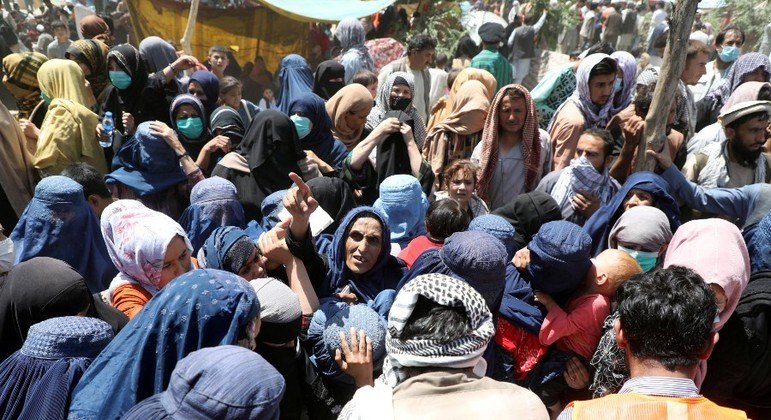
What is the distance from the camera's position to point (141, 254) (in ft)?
8.77

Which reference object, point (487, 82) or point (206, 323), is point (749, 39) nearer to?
point (487, 82)

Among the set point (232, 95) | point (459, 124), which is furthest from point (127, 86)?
point (459, 124)

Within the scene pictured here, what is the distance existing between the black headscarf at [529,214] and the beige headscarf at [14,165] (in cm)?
289

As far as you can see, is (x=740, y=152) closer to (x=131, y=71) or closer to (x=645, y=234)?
(x=645, y=234)

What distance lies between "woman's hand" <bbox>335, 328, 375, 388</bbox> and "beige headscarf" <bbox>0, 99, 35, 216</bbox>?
8.52 feet

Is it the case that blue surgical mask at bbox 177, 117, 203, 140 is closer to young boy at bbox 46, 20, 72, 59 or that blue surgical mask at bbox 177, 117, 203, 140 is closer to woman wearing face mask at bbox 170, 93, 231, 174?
woman wearing face mask at bbox 170, 93, 231, 174

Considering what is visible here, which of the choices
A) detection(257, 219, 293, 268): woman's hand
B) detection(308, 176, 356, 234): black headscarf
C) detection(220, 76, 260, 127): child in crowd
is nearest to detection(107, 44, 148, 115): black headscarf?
detection(220, 76, 260, 127): child in crowd

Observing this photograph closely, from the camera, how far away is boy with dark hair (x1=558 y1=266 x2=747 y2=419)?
1.70 meters

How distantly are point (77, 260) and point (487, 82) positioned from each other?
147 inches

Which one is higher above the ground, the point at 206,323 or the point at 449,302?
the point at 449,302

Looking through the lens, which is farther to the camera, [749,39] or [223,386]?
[749,39]

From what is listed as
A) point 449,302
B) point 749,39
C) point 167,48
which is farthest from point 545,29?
point 449,302

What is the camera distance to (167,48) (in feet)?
20.6

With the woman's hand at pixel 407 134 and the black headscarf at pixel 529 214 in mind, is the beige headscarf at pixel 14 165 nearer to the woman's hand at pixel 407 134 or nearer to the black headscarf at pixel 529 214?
the woman's hand at pixel 407 134
